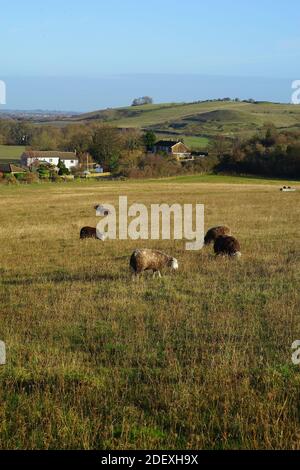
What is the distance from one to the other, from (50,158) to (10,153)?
696 inches

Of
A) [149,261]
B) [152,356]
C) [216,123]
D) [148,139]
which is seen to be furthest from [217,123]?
[152,356]

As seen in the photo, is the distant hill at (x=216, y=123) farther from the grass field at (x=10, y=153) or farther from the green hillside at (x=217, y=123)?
the grass field at (x=10, y=153)

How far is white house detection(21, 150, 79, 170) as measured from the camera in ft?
336

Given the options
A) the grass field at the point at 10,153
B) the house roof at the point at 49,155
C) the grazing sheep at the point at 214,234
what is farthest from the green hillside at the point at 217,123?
the grazing sheep at the point at 214,234

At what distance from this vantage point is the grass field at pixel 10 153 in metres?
111

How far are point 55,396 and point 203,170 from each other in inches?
3310

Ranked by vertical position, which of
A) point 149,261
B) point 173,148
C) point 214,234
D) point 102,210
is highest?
point 173,148

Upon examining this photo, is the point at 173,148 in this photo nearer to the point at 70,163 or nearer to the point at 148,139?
the point at 148,139

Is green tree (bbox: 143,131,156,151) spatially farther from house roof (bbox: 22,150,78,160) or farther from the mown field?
the mown field

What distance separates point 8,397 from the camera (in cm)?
652

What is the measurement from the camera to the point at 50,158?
105m
